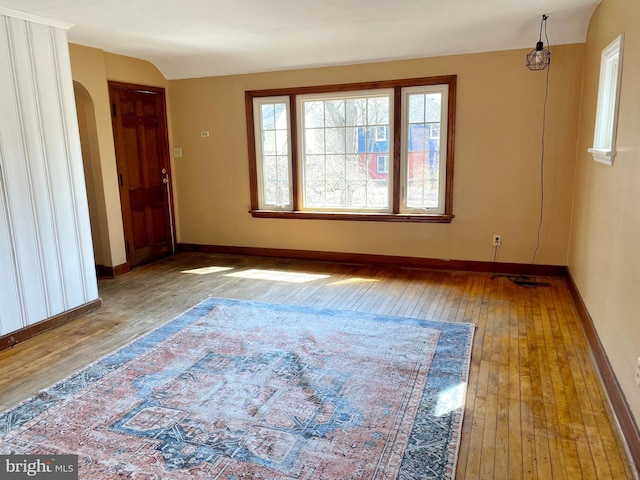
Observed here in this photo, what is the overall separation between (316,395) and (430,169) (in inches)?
124

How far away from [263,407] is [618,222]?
2245mm

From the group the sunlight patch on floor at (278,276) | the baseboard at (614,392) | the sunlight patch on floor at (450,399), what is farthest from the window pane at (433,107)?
the sunlight patch on floor at (450,399)

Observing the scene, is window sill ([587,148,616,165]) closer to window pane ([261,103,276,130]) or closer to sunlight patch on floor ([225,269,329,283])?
sunlight patch on floor ([225,269,329,283])

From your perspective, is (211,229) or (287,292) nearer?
(287,292)

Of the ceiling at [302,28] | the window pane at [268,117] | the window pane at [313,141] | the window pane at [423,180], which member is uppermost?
the ceiling at [302,28]

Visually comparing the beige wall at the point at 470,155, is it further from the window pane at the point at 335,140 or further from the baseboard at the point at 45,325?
the baseboard at the point at 45,325

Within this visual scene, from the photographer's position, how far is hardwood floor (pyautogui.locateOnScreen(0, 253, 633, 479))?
2080 millimetres

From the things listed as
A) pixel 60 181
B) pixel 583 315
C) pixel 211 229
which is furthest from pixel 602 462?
pixel 211 229

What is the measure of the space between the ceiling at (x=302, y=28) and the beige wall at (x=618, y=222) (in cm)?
65

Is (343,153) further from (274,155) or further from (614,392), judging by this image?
(614,392)

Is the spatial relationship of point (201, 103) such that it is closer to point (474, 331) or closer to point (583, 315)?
point (474, 331)

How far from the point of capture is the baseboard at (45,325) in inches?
129

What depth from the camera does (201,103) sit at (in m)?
5.71

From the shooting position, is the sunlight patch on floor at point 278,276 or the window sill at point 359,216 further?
the window sill at point 359,216
